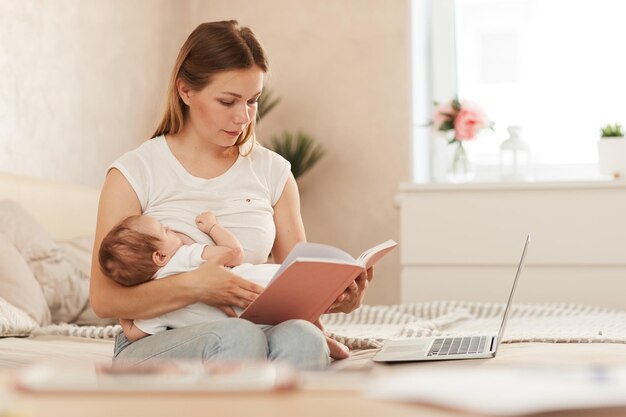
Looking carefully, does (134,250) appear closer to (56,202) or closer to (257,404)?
(257,404)

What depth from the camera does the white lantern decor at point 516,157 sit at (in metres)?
3.82

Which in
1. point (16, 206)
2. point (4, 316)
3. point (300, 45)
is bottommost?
point (4, 316)

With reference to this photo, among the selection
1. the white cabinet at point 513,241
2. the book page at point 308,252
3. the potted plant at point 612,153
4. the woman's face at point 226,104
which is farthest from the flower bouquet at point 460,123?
the book page at point 308,252

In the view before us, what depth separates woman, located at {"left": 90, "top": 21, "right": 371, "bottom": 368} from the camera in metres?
1.56

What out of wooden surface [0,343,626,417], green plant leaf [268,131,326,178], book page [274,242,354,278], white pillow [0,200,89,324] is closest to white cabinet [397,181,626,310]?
green plant leaf [268,131,326,178]

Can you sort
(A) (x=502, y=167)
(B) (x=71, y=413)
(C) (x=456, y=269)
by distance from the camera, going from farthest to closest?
(A) (x=502, y=167)
(C) (x=456, y=269)
(B) (x=71, y=413)

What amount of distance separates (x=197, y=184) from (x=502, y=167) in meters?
2.39

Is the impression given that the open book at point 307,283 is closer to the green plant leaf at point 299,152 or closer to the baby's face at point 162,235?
the baby's face at point 162,235

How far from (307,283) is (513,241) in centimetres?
225

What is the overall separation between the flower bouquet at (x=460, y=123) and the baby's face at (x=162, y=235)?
239cm

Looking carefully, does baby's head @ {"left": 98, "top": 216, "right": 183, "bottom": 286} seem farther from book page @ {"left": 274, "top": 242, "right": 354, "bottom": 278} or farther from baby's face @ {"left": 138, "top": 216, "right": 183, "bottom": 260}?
book page @ {"left": 274, "top": 242, "right": 354, "bottom": 278}

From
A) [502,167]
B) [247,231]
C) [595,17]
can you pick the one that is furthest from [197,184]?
[595,17]

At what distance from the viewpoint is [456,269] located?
3.62m

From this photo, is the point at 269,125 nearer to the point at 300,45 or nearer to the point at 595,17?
the point at 300,45
